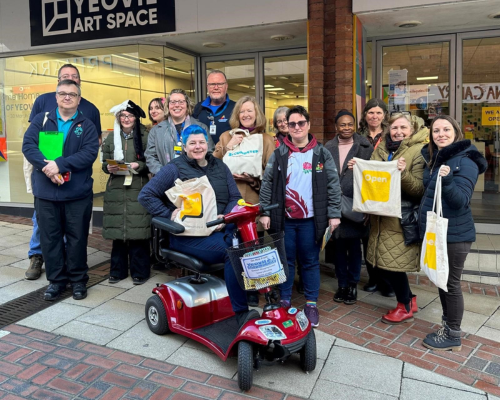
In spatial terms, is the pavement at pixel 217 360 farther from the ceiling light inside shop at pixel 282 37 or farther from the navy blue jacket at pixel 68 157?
the ceiling light inside shop at pixel 282 37

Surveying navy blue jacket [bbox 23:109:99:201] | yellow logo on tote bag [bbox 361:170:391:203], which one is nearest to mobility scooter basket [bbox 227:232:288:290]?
yellow logo on tote bag [bbox 361:170:391:203]

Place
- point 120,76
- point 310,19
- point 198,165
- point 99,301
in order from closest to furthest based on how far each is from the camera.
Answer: point 198,165
point 99,301
point 310,19
point 120,76

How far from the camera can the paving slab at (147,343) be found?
369cm

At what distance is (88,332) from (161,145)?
1944mm

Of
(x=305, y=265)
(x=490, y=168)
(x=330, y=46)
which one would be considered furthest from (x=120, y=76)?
(x=490, y=168)

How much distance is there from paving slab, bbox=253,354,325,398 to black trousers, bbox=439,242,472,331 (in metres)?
1.08

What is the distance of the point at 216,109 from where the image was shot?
529 centimetres

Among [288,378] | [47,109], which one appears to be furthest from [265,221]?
[47,109]

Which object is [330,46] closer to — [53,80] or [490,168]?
[490,168]

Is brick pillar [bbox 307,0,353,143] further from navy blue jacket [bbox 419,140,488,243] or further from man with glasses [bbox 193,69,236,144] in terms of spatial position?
navy blue jacket [bbox 419,140,488,243]

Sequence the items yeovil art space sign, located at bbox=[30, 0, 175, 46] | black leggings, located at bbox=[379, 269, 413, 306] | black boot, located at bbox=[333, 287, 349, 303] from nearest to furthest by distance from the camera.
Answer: black leggings, located at bbox=[379, 269, 413, 306] → black boot, located at bbox=[333, 287, 349, 303] → yeovil art space sign, located at bbox=[30, 0, 175, 46]

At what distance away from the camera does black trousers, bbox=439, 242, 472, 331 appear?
3609 millimetres

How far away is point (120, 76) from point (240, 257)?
6.15 meters

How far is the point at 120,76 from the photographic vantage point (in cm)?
838
